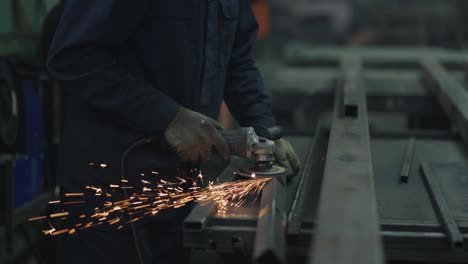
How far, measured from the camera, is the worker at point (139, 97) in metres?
2.00

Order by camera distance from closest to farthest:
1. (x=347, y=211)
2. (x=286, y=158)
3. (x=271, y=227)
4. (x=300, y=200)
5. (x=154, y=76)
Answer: (x=347, y=211)
(x=271, y=227)
(x=300, y=200)
(x=154, y=76)
(x=286, y=158)

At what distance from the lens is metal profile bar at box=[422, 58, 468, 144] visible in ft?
9.69

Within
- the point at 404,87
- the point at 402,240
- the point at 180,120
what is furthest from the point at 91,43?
the point at 404,87

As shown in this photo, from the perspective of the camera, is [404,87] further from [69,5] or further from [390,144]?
[69,5]

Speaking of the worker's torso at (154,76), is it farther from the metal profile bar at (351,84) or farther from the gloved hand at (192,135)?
the metal profile bar at (351,84)

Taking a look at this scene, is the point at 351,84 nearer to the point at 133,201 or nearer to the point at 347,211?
the point at 133,201

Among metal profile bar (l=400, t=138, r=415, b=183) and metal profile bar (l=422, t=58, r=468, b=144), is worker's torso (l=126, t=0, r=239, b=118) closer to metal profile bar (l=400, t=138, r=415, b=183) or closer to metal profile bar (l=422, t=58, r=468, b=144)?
metal profile bar (l=400, t=138, r=415, b=183)

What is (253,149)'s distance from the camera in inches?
80.0

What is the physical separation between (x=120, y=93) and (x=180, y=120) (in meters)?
0.20

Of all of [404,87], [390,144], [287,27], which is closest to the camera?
[390,144]

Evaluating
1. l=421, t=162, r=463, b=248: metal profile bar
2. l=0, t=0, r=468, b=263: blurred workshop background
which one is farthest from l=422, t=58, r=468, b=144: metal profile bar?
l=421, t=162, r=463, b=248: metal profile bar

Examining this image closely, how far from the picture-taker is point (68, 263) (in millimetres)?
2260

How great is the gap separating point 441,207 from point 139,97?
941 mm

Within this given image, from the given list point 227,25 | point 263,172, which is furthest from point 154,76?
point 263,172
